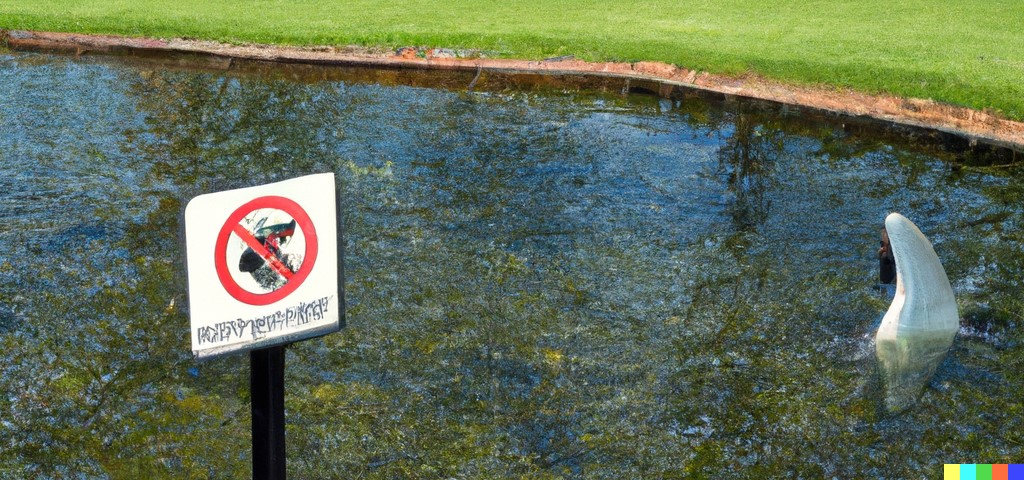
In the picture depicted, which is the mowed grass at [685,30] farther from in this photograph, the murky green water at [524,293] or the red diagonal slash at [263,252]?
the red diagonal slash at [263,252]

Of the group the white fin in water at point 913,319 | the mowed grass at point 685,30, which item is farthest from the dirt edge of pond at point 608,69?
the white fin in water at point 913,319

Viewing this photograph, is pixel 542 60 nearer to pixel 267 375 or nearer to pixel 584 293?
pixel 584 293

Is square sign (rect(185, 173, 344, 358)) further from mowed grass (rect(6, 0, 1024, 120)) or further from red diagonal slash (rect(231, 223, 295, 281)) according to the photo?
mowed grass (rect(6, 0, 1024, 120))

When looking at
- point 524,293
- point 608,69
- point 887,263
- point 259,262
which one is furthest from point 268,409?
point 608,69

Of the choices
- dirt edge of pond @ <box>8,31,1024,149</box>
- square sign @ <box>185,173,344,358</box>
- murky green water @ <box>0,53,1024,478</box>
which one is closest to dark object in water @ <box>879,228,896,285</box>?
murky green water @ <box>0,53,1024,478</box>

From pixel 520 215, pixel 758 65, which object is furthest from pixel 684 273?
pixel 758 65

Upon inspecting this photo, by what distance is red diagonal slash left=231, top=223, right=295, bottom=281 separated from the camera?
Result: 2.70 meters

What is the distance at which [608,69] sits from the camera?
30.6 ft

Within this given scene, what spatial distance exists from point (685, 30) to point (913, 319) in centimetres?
598

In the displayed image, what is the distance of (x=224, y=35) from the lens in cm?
1031

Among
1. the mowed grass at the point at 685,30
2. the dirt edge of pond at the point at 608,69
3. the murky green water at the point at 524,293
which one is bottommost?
the murky green water at the point at 524,293

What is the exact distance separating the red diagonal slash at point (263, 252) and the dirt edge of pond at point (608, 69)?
6.29 metres

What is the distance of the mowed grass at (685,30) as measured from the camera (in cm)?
847

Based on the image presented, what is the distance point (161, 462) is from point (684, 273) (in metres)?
2.86
